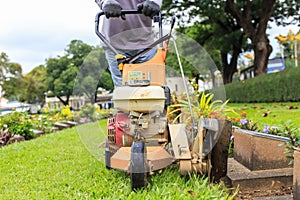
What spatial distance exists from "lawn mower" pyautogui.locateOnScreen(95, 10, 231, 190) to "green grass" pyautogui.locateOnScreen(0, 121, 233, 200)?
0.12 meters

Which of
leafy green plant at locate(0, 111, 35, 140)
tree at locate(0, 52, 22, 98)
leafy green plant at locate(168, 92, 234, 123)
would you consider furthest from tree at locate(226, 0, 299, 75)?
tree at locate(0, 52, 22, 98)

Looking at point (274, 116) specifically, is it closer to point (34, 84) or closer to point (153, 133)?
point (153, 133)

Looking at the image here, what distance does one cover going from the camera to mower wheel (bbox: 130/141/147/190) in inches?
78.9

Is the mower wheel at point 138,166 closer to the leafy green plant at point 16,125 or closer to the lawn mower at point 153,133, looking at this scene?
the lawn mower at point 153,133

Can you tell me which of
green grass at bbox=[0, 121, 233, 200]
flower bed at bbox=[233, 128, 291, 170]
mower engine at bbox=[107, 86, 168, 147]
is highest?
mower engine at bbox=[107, 86, 168, 147]

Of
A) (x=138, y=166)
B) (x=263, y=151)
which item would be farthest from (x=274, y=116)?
(x=138, y=166)

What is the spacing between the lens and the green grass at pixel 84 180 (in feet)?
6.89

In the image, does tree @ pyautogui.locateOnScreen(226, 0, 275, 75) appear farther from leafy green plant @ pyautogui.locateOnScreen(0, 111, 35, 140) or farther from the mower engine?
the mower engine

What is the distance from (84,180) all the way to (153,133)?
0.72m

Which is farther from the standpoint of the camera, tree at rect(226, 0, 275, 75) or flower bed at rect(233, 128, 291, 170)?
tree at rect(226, 0, 275, 75)

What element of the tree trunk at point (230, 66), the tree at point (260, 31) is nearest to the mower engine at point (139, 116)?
the tree at point (260, 31)

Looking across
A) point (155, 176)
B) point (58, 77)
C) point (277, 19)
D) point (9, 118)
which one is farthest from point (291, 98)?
point (58, 77)

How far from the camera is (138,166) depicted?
201cm

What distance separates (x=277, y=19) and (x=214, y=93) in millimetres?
14369
